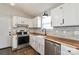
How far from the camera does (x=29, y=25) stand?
4.43 metres

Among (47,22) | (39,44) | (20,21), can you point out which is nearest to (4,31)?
(20,21)

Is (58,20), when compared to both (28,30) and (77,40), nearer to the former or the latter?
(77,40)

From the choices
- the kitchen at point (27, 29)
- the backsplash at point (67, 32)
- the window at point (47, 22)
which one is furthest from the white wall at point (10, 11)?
the backsplash at point (67, 32)

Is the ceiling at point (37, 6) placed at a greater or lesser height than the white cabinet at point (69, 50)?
greater

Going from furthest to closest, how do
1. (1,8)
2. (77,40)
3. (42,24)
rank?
1. (1,8)
2. (42,24)
3. (77,40)

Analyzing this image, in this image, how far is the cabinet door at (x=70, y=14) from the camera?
1538 millimetres

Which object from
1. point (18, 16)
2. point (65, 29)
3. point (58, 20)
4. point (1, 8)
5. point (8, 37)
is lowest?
point (8, 37)

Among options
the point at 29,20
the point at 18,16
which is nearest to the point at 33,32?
the point at 29,20

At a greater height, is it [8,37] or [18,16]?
[18,16]

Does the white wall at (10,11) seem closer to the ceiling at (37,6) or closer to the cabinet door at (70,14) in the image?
the ceiling at (37,6)

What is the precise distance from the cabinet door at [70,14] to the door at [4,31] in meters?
2.89

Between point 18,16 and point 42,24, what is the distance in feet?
4.19

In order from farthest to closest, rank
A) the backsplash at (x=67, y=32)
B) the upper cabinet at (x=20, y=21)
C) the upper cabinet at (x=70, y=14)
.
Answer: the upper cabinet at (x=20, y=21) < the backsplash at (x=67, y=32) < the upper cabinet at (x=70, y=14)

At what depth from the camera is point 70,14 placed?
165cm
